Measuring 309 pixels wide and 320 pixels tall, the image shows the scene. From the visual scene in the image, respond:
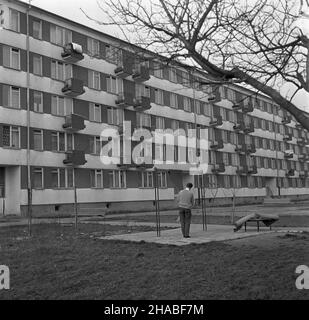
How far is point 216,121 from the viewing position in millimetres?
60562

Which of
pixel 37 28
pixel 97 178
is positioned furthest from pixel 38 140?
pixel 37 28

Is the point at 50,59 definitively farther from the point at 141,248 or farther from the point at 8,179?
the point at 141,248

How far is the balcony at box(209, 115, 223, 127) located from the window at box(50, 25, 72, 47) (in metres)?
23.5

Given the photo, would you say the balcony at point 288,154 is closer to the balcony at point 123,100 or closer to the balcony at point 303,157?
the balcony at point 303,157

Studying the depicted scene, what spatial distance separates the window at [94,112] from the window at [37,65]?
5.99 meters

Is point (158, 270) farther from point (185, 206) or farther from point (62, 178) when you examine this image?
point (62, 178)

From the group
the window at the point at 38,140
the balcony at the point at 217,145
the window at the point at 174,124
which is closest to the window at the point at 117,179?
the window at the point at 38,140

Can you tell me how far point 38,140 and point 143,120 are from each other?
13.4 meters

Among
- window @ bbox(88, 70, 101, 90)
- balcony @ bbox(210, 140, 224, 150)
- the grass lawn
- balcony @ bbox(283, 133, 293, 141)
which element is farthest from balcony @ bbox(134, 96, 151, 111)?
balcony @ bbox(283, 133, 293, 141)

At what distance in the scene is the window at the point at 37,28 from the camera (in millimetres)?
38594

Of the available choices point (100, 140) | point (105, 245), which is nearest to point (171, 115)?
point (100, 140)
